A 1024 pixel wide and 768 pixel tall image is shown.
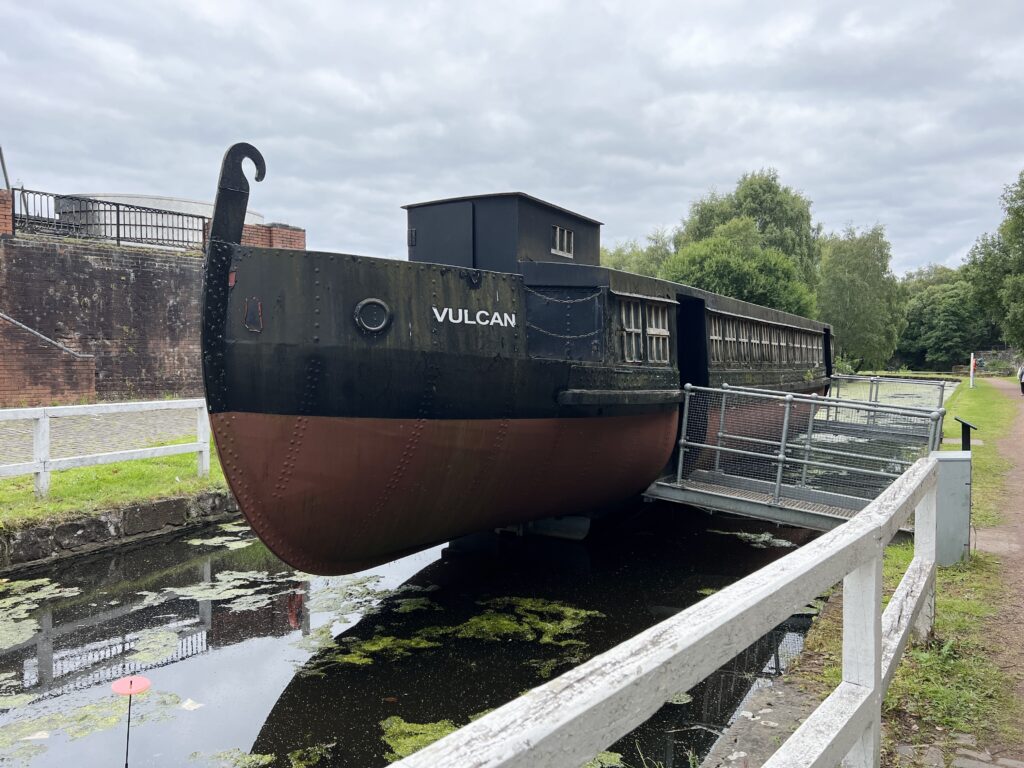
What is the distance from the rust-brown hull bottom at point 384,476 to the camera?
19.0 ft

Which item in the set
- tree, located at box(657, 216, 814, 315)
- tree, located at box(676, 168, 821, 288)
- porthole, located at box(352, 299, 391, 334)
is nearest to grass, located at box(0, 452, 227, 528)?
porthole, located at box(352, 299, 391, 334)

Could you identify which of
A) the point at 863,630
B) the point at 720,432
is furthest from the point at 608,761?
the point at 720,432

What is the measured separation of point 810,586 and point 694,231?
167 ft

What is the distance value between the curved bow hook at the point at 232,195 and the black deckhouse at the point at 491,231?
8.46 feet

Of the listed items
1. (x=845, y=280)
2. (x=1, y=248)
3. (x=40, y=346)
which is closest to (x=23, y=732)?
(x=40, y=346)

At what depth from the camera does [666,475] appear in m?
9.05

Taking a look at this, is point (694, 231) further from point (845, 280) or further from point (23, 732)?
point (23, 732)

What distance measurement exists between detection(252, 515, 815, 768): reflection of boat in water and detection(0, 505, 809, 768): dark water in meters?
0.02

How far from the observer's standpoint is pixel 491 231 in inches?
313

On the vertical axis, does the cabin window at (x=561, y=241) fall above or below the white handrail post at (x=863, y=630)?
above

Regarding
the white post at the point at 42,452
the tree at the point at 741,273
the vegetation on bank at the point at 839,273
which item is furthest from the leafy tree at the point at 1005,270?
the white post at the point at 42,452

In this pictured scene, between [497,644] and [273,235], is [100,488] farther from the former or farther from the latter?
[273,235]

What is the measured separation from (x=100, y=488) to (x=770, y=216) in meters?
46.8

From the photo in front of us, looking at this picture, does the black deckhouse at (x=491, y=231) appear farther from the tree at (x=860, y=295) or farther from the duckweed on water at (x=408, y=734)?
the tree at (x=860, y=295)
